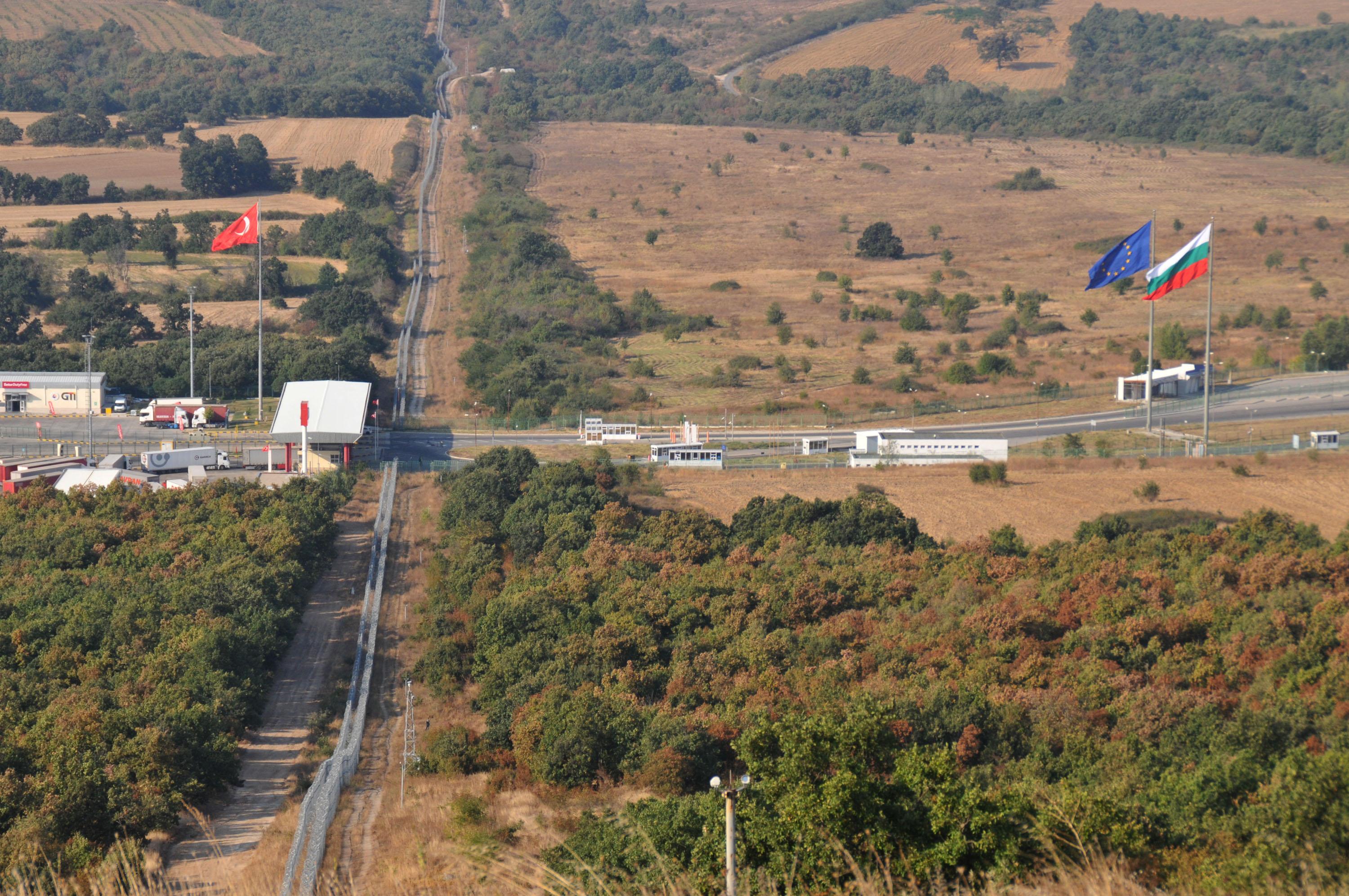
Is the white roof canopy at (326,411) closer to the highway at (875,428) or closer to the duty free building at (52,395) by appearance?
the highway at (875,428)

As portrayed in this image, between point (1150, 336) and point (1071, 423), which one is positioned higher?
point (1150, 336)

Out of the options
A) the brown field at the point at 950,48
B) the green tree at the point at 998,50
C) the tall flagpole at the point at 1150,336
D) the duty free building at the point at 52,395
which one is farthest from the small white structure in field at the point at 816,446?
the green tree at the point at 998,50

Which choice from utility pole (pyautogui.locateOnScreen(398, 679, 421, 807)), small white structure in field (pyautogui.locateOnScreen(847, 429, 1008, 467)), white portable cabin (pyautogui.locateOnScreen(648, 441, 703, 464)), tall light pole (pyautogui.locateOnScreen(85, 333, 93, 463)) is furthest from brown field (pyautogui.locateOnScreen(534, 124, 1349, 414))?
utility pole (pyautogui.locateOnScreen(398, 679, 421, 807))

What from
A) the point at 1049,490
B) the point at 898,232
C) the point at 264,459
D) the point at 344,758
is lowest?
the point at 344,758

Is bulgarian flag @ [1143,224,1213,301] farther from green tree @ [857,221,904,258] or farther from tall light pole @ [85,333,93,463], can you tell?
green tree @ [857,221,904,258]

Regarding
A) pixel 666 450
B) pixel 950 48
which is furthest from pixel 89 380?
pixel 950 48

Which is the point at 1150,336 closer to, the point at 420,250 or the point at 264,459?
the point at 264,459

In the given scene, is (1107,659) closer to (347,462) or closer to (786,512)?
(786,512)
